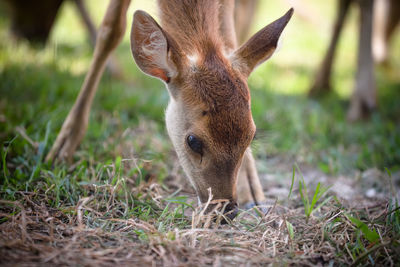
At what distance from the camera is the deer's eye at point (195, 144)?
8.79 ft

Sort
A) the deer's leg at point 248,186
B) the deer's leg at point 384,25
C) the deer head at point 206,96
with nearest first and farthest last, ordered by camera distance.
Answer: the deer head at point 206,96
the deer's leg at point 248,186
the deer's leg at point 384,25

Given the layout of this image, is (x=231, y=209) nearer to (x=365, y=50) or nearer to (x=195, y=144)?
(x=195, y=144)

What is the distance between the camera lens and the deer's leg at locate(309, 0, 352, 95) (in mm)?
6602

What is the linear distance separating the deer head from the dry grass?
364 millimetres

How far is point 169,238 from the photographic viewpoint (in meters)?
2.23

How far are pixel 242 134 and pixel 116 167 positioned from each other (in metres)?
1.11

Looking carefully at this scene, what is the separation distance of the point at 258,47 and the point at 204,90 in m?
0.63

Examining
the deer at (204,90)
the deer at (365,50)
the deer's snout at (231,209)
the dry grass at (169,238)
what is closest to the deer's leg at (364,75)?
the deer at (365,50)

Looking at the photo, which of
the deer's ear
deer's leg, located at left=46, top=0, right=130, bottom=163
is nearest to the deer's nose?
the deer's ear

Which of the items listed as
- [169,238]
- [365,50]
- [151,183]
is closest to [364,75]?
[365,50]

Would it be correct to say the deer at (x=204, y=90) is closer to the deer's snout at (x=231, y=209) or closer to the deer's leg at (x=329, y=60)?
the deer's snout at (x=231, y=209)

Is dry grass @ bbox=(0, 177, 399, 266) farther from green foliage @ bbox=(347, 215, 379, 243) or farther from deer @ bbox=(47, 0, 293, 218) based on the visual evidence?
deer @ bbox=(47, 0, 293, 218)

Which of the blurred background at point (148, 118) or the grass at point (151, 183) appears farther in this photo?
the blurred background at point (148, 118)

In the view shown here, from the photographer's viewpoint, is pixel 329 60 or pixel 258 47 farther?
pixel 329 60
